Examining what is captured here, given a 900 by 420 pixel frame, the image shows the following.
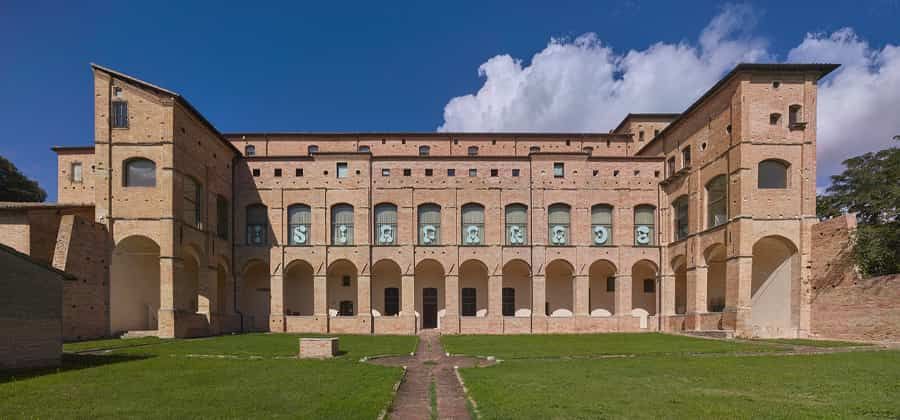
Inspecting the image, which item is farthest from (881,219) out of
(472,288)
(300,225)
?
(300,225)

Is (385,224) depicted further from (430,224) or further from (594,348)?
(594,348)

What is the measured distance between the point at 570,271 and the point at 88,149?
132 feet

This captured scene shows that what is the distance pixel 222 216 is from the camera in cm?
3338

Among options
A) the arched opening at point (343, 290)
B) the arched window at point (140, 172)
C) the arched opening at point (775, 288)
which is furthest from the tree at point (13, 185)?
the arched opening at point (775, 288)

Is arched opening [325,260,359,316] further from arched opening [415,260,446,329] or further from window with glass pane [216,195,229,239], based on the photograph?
window with glass pane [216,195,229,239]

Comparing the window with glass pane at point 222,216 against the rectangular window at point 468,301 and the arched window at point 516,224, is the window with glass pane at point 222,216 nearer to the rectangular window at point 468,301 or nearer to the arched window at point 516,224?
the rectangular window at point 468,301

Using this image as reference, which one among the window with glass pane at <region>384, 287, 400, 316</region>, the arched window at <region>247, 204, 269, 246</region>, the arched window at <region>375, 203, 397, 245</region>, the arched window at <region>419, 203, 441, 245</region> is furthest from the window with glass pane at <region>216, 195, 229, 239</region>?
the arched window at <region>419, 203, 441, 245</region>

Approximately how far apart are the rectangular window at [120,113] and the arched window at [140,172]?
2288mm

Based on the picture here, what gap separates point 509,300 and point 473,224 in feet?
23.4

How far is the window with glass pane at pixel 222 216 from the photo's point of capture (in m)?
32.6

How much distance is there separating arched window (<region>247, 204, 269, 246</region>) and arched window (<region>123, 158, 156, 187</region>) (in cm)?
843

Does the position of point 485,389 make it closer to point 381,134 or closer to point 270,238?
point 270,238

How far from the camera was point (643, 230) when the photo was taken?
114 ft

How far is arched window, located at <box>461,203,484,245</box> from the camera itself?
3484 cm
